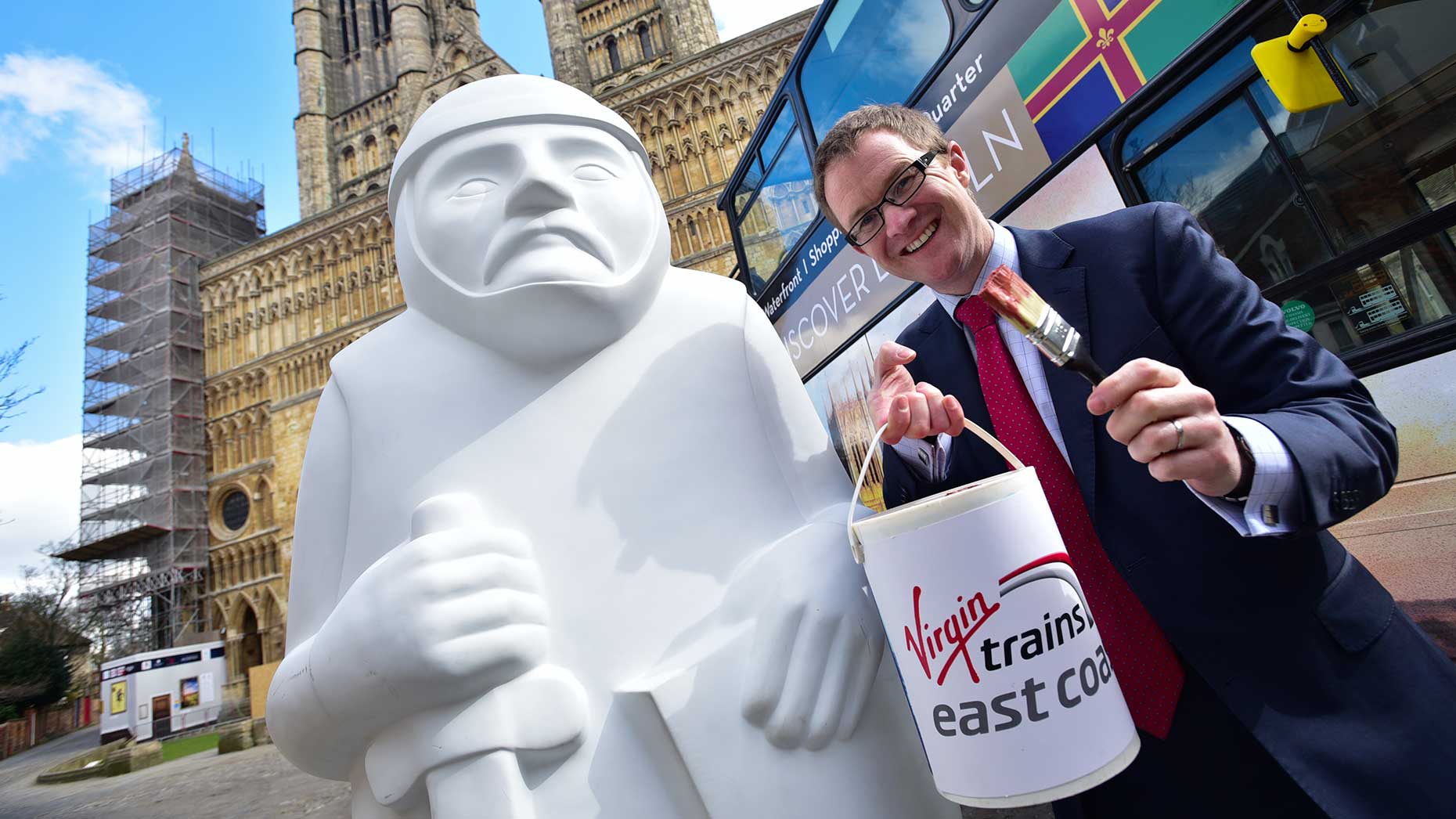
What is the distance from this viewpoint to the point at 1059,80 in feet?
8.05

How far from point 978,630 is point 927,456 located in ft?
1.72

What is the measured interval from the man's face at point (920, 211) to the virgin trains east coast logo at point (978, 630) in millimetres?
701

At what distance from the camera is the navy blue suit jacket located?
929 mm

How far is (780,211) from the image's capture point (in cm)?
502

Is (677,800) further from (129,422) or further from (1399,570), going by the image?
(129,422)

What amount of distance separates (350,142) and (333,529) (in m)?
33.2

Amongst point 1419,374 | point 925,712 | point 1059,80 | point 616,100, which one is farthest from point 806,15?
point 925,712

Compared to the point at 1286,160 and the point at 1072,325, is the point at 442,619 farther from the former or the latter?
the point at 1286,160

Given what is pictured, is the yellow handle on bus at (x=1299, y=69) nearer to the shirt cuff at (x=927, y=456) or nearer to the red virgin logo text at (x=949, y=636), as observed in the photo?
the shirt cuff at (x=927, y=456)

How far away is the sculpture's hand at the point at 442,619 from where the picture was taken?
0.99m

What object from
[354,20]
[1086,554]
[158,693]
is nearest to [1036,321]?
[1086,554]

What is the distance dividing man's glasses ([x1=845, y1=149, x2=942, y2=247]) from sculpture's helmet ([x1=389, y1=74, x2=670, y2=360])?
0.45m

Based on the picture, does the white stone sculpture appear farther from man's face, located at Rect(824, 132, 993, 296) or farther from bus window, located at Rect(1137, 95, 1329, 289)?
bus window, located at Rect(1137, 95, 1329, 289)

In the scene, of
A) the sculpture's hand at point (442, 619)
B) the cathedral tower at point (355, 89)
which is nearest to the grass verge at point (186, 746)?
the sculpture's hand at point (442, 619)
